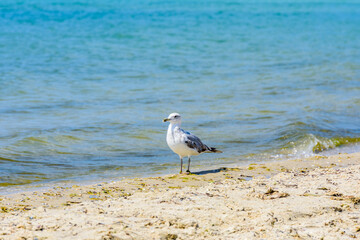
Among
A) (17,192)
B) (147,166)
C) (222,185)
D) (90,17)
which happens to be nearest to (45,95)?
(147,166)

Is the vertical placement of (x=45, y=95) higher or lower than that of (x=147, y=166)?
higher

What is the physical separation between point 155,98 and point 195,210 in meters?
8.69

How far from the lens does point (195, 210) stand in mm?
5055

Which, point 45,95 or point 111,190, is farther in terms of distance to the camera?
point 45,95

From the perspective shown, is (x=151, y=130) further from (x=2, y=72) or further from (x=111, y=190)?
(x=2, y=72)

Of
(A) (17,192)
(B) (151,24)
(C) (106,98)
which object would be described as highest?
(B) (151,24)

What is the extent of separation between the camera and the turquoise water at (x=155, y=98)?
347 inches

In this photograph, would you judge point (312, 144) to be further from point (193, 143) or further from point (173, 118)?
point (173, 118)

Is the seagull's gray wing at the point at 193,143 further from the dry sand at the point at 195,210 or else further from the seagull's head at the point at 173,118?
the dry sand at the point at 195,210

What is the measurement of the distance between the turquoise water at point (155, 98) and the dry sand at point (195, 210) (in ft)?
4.19

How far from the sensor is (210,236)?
14.8 feet

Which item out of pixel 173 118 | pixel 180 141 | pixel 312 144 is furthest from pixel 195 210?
pixel 312 144

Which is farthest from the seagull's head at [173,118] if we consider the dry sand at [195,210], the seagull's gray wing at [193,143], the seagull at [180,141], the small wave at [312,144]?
the small wave at [312,144]

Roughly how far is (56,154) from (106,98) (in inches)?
190
